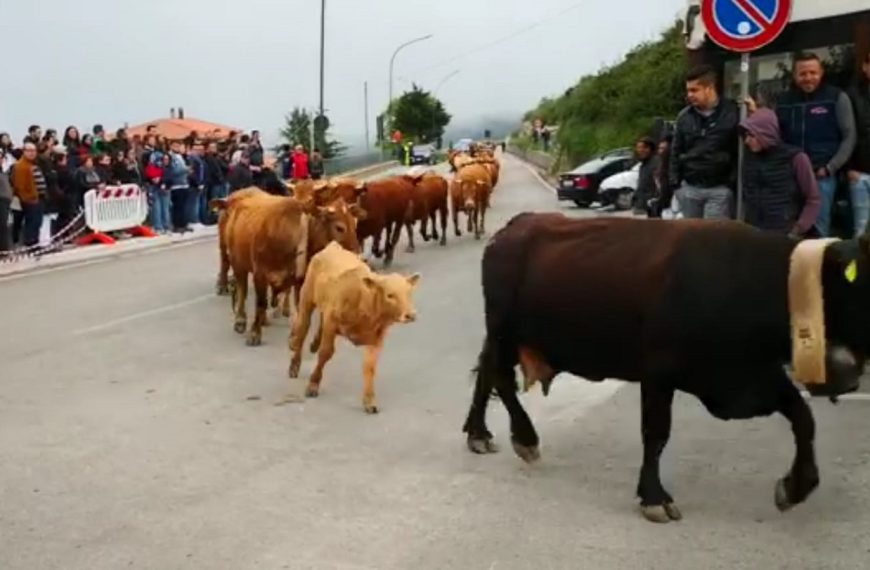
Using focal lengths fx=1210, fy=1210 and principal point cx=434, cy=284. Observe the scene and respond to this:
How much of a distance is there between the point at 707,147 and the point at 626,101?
4393 centimetres

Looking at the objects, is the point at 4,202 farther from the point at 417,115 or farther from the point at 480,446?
the point at 417,115

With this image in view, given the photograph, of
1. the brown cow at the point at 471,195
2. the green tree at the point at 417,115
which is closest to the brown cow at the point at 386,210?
the brown cow at the point at 471,195

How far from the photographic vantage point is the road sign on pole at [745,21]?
26.9ft

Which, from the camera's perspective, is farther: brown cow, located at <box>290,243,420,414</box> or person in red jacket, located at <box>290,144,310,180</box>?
person in red jacket, located at <box>290,144,310,180</box>

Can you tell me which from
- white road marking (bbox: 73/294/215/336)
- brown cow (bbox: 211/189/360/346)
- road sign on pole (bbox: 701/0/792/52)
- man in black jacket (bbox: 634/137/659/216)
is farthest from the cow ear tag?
man in black jacket (bbox: 634/137/659/216)

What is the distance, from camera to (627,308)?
19.2ft

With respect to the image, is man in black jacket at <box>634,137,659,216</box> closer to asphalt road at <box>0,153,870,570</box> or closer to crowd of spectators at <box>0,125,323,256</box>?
asphalt road at <box>0,153,870,570</box>

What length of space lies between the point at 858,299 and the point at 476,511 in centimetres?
206

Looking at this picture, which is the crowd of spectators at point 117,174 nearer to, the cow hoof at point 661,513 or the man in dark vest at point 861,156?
the man in dark vest at point 861,156

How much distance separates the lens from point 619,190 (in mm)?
29906

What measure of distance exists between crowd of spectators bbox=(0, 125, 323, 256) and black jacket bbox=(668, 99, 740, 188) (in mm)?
12190

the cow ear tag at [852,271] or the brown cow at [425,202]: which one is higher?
the cow ear tag at [852,271]

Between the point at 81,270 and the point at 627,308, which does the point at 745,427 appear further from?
the point at 81,270

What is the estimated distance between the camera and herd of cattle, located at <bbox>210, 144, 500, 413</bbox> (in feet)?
A: 26.9
